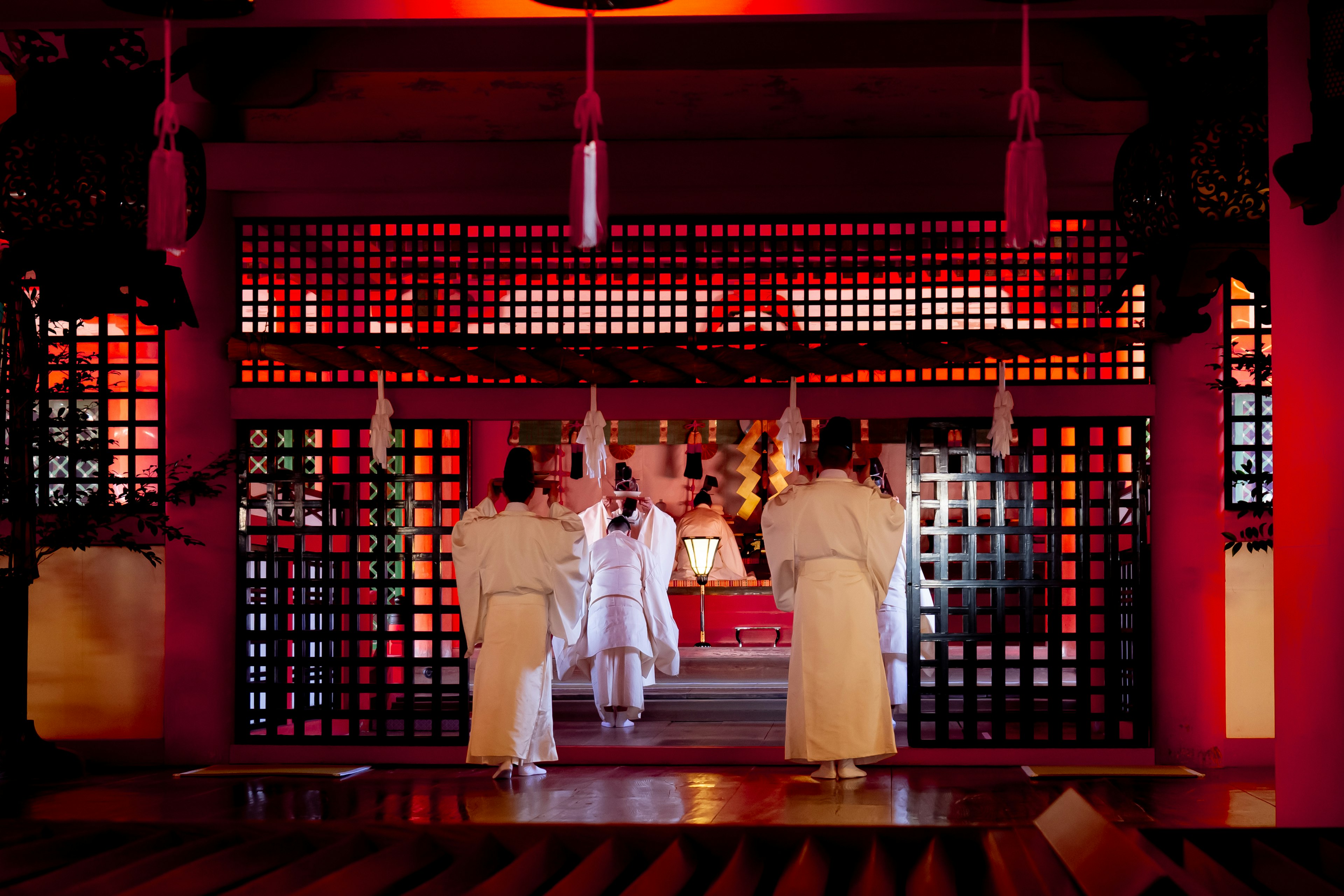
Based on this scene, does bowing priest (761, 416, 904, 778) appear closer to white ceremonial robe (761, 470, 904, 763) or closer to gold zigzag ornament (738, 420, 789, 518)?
white ceremonial robe (761, 470, 904, 763)

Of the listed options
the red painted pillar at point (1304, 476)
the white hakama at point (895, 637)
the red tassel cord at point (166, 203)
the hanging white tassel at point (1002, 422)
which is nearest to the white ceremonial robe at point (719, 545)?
the white hakama at point (895, 637)

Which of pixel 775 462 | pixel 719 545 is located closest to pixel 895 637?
pixel 719 545

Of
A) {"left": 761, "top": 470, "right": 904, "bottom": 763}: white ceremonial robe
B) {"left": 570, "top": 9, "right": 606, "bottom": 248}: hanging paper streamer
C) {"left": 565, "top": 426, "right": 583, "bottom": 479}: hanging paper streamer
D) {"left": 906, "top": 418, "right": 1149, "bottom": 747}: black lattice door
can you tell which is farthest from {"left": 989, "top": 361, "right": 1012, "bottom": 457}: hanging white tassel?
{"left": 565, "top": 426, "right": 583, "bottom": 479}: hanging paper streamer

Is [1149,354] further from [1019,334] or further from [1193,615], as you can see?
[1193,615]

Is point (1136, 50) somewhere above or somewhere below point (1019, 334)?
above

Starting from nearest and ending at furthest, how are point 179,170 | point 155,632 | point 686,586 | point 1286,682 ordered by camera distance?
point 179,170
point 1286,682
point 155,632
point 686,586

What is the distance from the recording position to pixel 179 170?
2980mm

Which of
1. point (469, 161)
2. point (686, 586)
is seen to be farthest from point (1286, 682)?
point (686, 586)

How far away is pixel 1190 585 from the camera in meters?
5.57

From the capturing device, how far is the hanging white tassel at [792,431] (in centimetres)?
563

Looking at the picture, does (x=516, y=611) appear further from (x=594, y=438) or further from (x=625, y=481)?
(x=625, y=481)

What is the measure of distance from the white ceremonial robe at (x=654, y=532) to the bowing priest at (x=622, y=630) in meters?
0.09

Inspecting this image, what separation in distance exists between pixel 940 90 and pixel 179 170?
13.0 feet

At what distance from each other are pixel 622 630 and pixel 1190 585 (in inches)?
128
